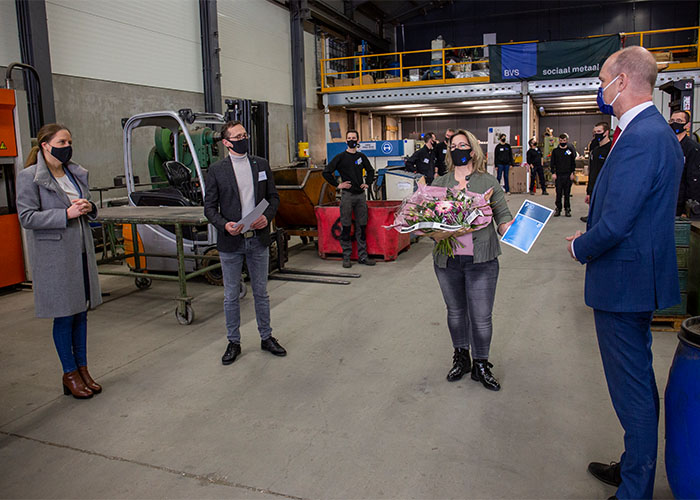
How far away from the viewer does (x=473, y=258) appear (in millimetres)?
3457

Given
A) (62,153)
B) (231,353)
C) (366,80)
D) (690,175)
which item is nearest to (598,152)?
(690,175)

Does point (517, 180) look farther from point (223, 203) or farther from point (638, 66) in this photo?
point (638, 66)

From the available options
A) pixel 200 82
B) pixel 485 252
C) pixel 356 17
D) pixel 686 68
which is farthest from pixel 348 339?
pixel 356 17

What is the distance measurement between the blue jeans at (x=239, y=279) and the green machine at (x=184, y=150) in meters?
2.84

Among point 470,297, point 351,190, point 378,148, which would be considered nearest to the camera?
point 470,297

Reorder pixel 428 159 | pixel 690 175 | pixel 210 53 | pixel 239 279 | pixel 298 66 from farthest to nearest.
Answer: pixel 298 66 < pixel 210 53 < pixel 428 159 < pixel 690 175 < pixel 239 279

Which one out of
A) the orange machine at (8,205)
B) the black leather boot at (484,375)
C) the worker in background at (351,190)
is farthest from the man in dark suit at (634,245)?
the orange machine at (8,205)

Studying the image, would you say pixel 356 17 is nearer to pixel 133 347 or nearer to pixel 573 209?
pixel 573 209

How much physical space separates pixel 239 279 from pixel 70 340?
125 cm

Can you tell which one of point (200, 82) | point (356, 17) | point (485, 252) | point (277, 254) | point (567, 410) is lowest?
point (567, 410)

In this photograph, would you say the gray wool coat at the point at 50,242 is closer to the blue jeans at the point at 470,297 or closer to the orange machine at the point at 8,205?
the blue jeans at the point at 470,297

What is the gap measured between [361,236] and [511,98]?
39.0 feet

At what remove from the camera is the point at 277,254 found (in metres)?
7.39

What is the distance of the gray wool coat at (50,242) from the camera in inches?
134
